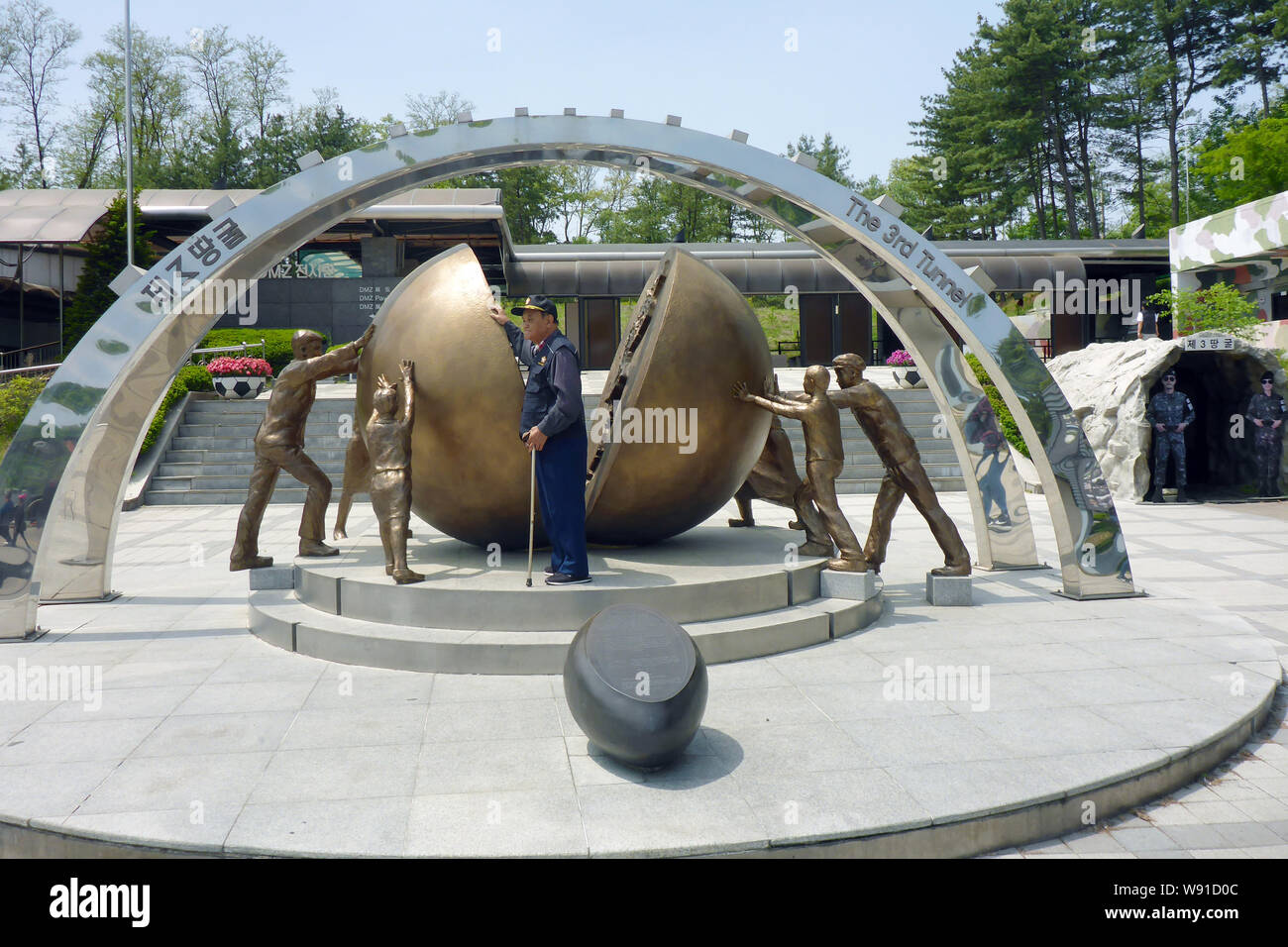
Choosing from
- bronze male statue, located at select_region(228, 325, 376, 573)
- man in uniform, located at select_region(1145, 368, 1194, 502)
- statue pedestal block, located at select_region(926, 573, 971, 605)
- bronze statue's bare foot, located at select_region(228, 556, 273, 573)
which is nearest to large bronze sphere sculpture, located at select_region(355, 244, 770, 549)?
bronze male statue, located at select_region(228, 325, 376, 573)

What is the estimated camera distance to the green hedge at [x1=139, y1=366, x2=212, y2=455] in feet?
60.6

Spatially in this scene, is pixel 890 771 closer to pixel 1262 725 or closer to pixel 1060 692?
pixel 1060 692

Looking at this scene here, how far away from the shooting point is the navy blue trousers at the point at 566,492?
670 centimetres

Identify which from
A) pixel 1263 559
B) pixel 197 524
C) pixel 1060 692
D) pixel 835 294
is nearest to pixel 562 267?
pixel 835 294

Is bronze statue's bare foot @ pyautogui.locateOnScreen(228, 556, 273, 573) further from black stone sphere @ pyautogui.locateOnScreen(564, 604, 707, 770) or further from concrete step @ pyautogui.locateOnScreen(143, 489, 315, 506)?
concrete step @ pyautogui.locateOnScreen(143, 489, 315, 506)

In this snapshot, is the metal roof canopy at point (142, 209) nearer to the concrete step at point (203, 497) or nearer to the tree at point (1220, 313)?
the concrete step at point (203, 497)

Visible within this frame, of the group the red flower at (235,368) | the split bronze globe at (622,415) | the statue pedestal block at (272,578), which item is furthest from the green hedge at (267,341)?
the split bronze globe at (622,415)

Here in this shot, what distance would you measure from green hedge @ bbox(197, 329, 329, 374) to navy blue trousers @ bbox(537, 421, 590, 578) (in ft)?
71.0

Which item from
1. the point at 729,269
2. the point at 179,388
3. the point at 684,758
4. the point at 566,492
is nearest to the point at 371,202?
the point at 566,492

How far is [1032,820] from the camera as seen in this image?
13.9 ft

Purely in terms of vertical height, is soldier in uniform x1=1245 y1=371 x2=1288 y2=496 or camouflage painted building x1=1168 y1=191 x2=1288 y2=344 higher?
camouflage painted building x1=1168 y1=191 x2=1288 y2=344

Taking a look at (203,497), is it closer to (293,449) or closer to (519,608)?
(293,449)

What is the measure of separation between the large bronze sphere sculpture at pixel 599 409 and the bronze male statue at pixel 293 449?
675 mm

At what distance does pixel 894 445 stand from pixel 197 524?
36.9 ft
